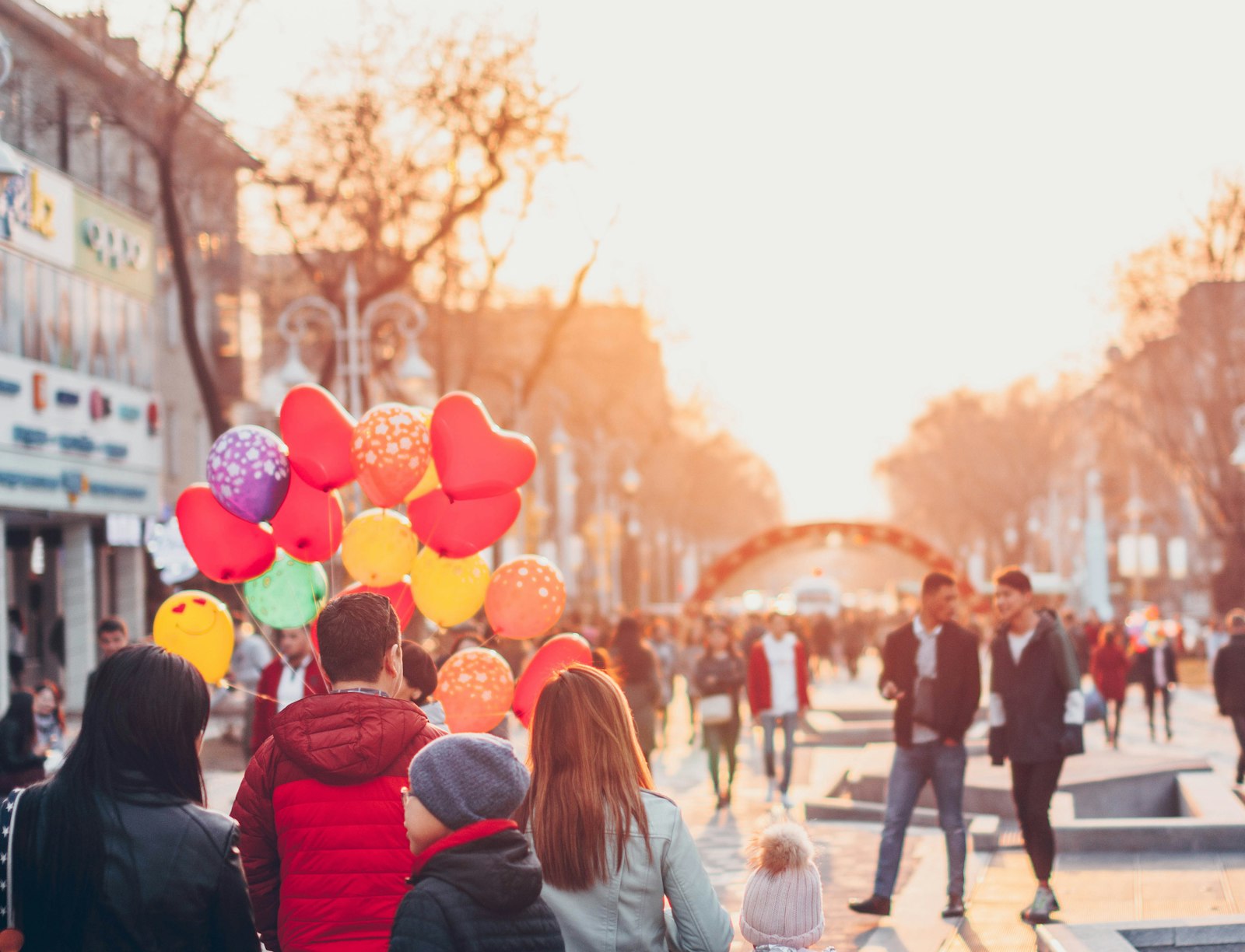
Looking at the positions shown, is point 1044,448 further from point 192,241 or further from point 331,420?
point 331,420

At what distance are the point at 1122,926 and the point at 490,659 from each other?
2.86 meters

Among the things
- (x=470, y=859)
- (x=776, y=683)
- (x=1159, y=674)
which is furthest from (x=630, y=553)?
(x=470, y=859)

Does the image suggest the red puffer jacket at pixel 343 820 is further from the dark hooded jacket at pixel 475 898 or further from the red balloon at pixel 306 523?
the red balloon at pixel 306 523

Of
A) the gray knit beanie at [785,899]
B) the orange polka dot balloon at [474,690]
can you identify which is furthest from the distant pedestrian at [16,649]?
the gray knit beanie at [785,899]

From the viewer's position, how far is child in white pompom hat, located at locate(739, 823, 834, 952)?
15.9 feet

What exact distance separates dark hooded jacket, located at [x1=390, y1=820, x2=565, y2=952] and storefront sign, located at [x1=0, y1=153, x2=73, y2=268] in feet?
80.4

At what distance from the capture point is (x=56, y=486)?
29.8 meters

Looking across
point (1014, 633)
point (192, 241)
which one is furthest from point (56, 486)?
point (1014, 633)

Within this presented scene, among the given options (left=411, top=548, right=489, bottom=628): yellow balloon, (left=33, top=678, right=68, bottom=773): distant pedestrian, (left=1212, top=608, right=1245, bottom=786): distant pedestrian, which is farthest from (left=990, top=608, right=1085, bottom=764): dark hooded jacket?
(left=1212, top=608, right=1245, bottom=786): distant pedestrian

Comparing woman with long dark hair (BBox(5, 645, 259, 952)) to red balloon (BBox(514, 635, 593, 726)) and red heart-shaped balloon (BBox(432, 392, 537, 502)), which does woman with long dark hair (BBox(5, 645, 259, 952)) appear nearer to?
red balloon (BBox(514, 635, 593, 726))

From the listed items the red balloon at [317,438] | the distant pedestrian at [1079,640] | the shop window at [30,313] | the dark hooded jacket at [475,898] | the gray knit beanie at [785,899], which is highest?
the shop window at [30,313]

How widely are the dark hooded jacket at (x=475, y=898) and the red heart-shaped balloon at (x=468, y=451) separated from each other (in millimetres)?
4278

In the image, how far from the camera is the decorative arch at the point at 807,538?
189ft

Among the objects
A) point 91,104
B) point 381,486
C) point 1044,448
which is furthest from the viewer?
point 1044,448
